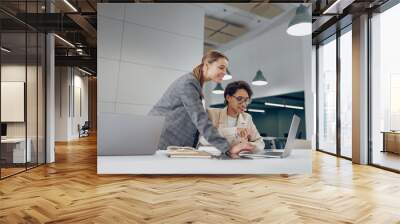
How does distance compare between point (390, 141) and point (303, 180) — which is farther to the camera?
point (390, 141)

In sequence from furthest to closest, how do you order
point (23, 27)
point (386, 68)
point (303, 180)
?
point (386, 68)
point (23, 27)
point (303, 180)

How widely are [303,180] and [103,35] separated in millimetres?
3808

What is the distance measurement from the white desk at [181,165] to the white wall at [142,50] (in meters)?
0.74

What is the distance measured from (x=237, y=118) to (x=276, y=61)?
3.59 feet

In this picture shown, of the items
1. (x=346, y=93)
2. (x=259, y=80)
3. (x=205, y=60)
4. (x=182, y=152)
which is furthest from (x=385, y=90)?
(x=182, y=152)

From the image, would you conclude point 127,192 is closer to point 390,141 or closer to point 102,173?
point 102,173

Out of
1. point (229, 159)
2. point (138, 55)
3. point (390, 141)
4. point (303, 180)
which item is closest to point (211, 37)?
point (138, 55)

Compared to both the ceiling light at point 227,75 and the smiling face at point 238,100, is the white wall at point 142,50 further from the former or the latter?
the smiling face at point 238,100

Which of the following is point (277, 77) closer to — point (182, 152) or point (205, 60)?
point (205, 60)

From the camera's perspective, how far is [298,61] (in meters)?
5.56

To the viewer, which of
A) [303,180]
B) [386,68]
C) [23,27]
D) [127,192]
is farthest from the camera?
[386,68]

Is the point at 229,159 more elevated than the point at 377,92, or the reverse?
the point at 377,92

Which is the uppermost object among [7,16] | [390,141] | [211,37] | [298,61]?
[7,16]

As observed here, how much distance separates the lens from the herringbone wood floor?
11.3 feet
